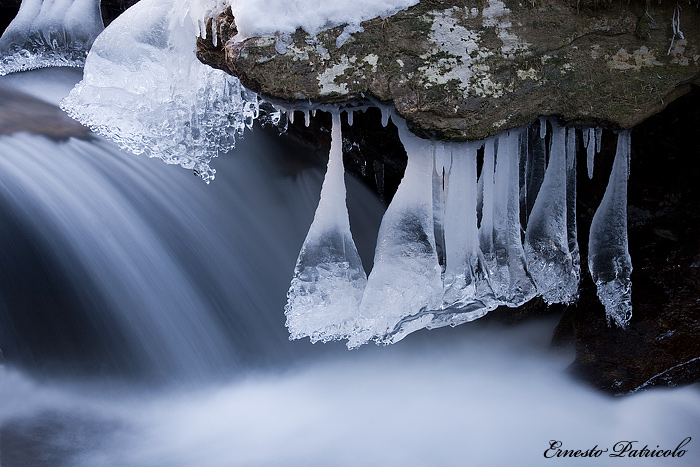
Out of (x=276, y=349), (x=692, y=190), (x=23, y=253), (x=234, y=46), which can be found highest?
(x=234, y=46)

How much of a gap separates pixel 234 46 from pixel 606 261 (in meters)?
1.84

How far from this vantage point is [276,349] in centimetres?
360

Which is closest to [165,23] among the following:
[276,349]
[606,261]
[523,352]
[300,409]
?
[276,349]

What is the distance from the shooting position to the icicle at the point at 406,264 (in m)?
2.42

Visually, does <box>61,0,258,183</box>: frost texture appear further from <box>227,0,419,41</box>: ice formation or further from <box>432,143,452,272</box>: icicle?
<box>432,143,452,272</box>: icicle

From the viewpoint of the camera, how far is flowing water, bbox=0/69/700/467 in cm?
310

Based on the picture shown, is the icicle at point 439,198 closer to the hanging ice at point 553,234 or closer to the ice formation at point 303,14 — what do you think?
the hanging ice at point 553,234

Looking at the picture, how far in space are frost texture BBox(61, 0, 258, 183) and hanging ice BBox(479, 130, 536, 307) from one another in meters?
1.43

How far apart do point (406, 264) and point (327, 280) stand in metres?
0.35

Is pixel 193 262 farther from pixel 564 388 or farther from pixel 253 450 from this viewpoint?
pixel 564 388

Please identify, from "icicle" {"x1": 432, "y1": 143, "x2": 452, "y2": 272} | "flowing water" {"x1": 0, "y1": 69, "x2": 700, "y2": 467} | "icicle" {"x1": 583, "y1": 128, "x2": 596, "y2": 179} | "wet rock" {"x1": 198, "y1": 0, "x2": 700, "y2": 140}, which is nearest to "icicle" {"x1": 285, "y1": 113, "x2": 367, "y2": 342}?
"icicle" {"x1": 432, "y1": 143, "x2": 452, "y2": 272}

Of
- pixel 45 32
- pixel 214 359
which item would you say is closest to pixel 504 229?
pixel 214 359

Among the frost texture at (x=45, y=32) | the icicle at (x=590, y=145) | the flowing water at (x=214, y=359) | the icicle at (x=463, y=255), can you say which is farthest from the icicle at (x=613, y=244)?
the frost texture at (x=45, y=32)

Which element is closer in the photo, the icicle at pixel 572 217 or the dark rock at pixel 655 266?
the icicle at pixel 572 217
